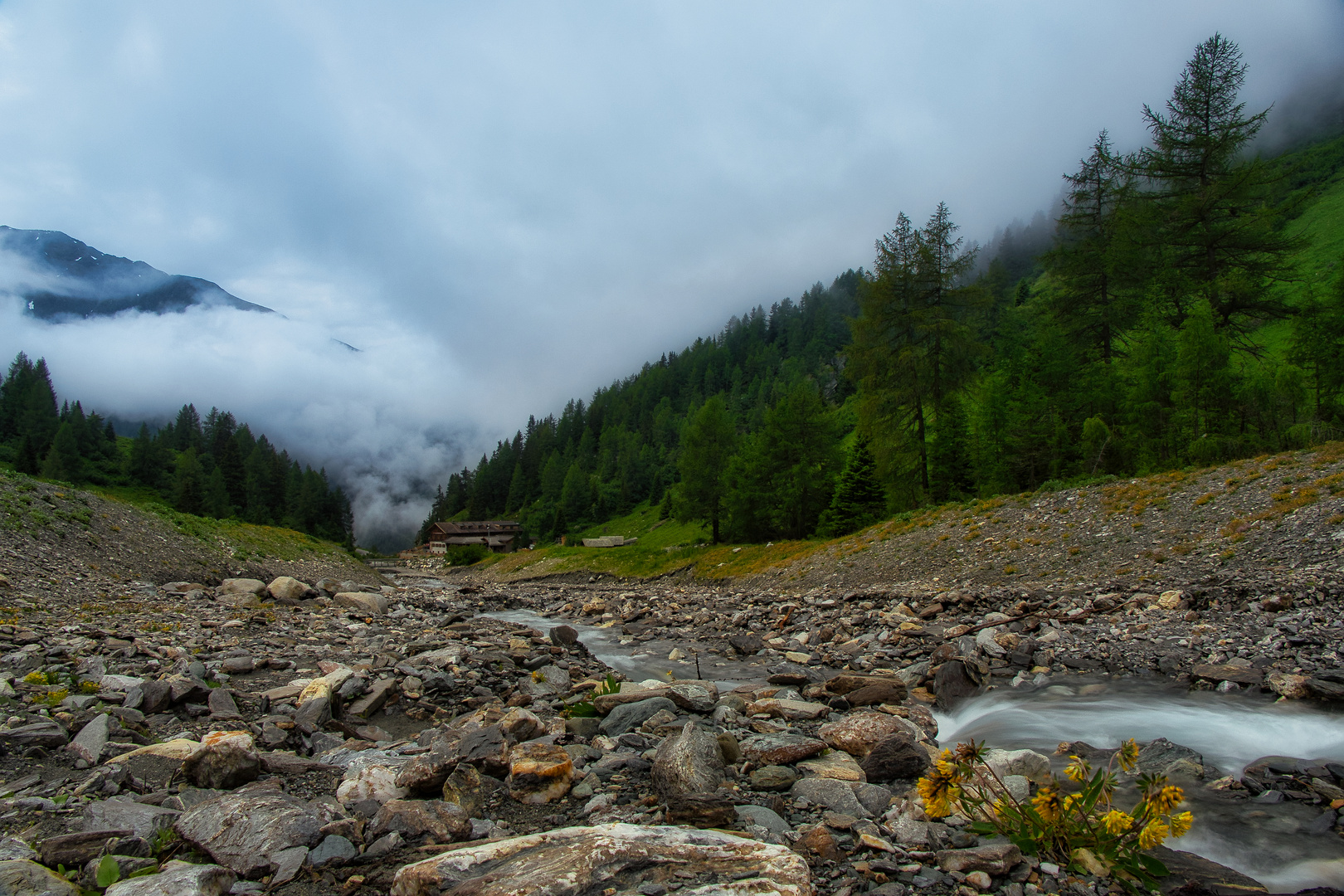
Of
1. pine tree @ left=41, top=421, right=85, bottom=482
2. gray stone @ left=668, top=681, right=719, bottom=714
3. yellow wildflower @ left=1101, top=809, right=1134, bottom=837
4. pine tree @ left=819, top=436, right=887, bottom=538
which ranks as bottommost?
gray stone @ left=668, top=681, right=719, bottom=714

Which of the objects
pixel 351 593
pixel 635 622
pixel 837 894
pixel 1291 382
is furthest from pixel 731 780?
pixel 1291 382

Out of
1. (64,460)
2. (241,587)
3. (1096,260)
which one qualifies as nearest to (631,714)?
(241,587)

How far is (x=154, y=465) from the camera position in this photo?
303 ft

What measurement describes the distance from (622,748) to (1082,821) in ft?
13.9

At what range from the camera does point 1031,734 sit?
754 cm

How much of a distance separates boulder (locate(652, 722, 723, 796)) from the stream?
130 inches

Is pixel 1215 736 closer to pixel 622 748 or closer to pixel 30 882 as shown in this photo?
pixel 622 748

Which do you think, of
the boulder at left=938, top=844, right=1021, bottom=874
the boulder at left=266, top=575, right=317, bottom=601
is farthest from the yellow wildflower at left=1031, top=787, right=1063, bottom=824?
the boulder at left=266, top=575, right=317, bottom=601

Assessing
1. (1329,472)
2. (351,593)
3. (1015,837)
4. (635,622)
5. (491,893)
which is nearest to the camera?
(491,893)

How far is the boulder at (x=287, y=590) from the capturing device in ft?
60.2

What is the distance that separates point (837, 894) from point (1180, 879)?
232cm

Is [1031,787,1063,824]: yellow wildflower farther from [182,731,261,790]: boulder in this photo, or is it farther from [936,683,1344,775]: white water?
[182,731,261,790]: boulder

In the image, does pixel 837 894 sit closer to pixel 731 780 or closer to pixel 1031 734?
pixel 731 780

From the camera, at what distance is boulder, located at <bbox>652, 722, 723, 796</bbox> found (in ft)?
16.6
